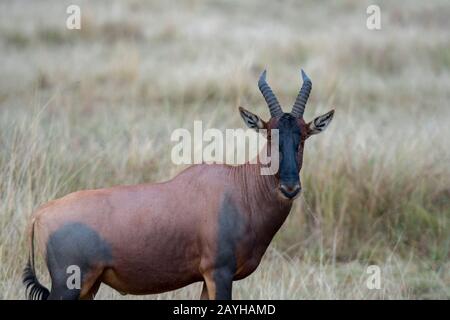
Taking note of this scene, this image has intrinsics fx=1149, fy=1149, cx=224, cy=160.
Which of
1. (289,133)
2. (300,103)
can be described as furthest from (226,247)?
(300,103)

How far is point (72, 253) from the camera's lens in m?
6.75

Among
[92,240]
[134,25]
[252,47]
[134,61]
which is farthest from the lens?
[134,25]

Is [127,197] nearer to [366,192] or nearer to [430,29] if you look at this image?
[366,192]

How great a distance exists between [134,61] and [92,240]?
33.3ft

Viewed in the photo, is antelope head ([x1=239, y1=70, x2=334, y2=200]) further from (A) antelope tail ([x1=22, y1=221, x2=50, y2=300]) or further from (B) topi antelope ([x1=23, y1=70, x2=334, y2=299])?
(A) antelope tail ([x1=22, y1=221, x2=50, y2=300])

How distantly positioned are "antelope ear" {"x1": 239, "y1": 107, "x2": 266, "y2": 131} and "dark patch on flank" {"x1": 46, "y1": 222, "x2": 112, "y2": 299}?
3.94ft

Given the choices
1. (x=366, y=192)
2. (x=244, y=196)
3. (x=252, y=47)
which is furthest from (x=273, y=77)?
(x=244, y=196)

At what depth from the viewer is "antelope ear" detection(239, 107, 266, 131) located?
23.5 ft

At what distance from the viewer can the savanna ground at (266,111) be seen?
9922 mm

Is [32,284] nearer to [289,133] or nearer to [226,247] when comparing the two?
[226,247]

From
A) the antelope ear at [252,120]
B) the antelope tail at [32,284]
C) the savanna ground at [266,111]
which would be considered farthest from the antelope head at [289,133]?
the savanna ground at [266,111]

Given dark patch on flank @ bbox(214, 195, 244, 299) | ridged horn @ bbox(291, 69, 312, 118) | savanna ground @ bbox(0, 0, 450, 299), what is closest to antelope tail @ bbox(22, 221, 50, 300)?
dark patch on flank @ bbox(214, 195, 244, 299)

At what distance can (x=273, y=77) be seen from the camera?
1689 centimetres

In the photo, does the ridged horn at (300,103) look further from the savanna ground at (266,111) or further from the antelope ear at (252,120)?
the savanna ground at (266,111)
